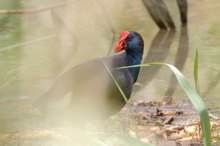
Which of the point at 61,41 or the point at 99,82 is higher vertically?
the point at 99,82

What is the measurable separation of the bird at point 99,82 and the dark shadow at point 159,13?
309cm

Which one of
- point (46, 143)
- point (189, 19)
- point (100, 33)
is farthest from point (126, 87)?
point (189, 19)

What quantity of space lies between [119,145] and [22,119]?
2.01 metres

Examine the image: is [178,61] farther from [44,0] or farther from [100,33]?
[44,0]

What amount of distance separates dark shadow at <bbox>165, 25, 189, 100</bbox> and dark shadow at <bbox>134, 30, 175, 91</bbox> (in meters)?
0.12

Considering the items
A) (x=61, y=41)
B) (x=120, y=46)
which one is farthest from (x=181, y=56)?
(x=61, y=41)

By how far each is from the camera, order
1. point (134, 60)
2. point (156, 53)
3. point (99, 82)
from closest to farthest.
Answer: point (99, 82) → point (134, 60) → point (156, 53)

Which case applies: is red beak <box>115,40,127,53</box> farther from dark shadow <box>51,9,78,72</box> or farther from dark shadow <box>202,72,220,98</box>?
dark shadow <box>202,72,220,98</box>

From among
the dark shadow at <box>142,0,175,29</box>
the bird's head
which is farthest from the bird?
the dark shadow at <box>142,0,175,29</box>

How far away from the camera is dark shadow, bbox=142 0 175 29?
307 inches

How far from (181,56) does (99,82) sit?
3.66 m

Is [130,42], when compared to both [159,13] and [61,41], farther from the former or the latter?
[159,13]

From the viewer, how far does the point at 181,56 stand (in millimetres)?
6961

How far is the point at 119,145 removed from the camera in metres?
2.78
